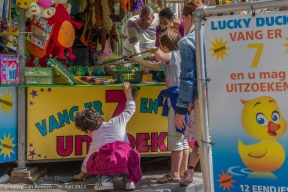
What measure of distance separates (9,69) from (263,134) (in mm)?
3294

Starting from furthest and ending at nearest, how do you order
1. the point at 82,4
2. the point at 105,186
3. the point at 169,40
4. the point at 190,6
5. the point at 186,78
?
the point at 82,4 < the point at 169,40 < the point at 105,186 < the point at 190,6 < the point at 186,78

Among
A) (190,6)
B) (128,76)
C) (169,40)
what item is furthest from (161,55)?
(190,6)

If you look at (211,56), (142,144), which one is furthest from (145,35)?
(211,56)

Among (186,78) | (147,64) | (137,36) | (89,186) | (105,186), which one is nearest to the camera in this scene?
(186,78)

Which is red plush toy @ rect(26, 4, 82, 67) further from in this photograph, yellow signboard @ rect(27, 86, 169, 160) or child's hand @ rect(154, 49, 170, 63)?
child's hand @ rect(154, 49, 170, 63)

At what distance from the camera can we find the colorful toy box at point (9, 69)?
604cm

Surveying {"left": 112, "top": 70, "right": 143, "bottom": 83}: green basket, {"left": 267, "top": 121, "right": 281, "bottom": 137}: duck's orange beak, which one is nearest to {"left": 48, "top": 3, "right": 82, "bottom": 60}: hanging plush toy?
{"left": 112, "top": 70, "right": 143, "bottom": 83}: green basket

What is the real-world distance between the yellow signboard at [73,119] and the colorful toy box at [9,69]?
23 centimetres

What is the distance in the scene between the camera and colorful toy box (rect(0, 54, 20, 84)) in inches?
238

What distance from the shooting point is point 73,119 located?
20.9ft

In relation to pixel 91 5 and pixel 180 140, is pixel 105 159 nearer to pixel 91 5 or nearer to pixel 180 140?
pixel 180 140

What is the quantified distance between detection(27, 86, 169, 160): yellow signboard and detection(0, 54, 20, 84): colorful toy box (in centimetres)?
23

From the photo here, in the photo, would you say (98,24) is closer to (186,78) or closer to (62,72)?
(62,72)

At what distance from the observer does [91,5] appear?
293 inches
